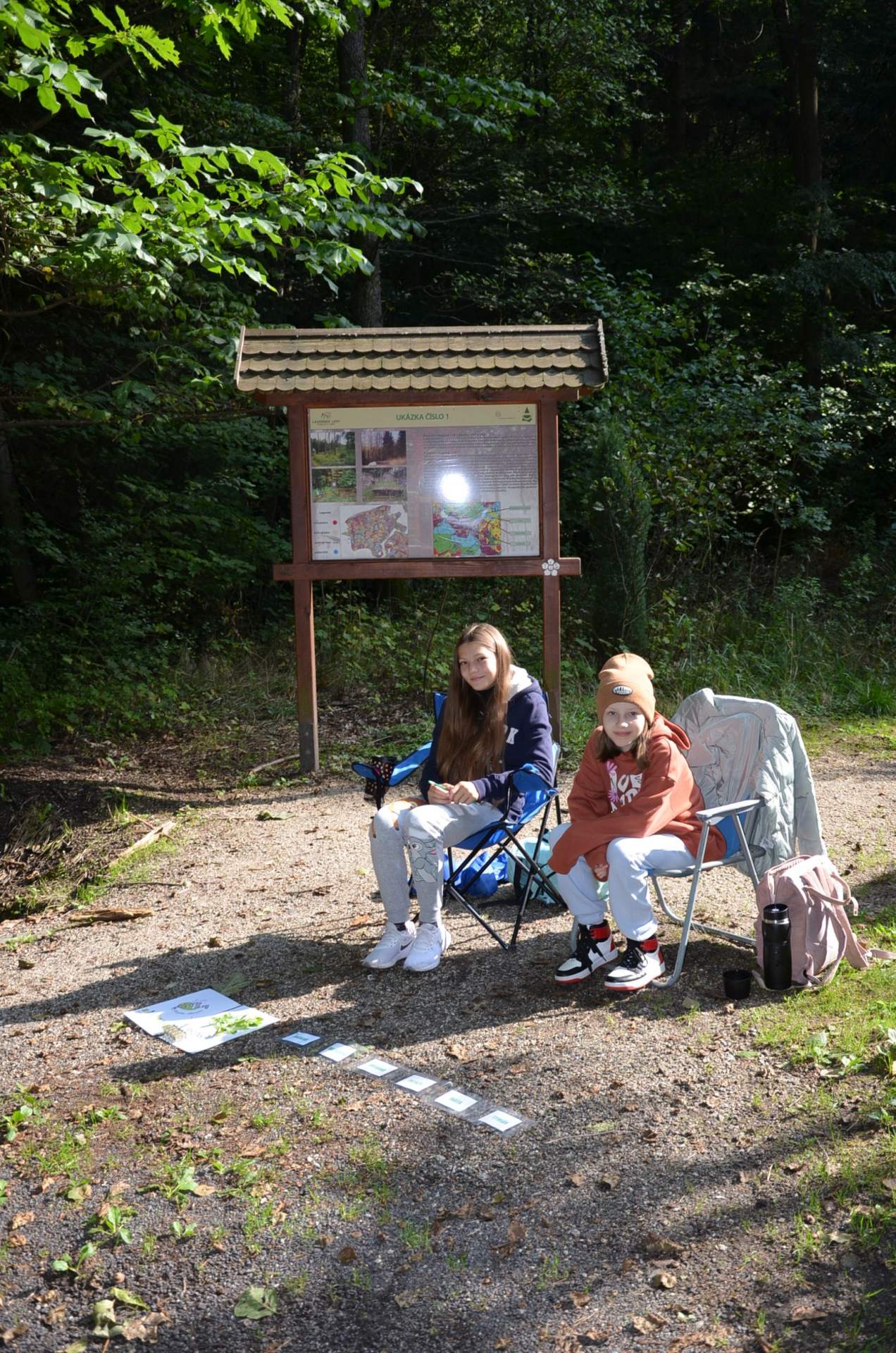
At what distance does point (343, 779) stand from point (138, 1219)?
514 centimetres

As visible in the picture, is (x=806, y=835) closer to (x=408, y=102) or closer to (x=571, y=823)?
(x=571, y=823)

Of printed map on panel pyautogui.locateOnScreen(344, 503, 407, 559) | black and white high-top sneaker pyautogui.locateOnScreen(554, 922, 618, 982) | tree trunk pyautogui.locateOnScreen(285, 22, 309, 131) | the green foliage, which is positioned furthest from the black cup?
tree trunk pyautogui.locateOnScreen(285, 22, 309, 131)

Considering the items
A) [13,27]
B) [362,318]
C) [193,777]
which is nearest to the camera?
[13,27]

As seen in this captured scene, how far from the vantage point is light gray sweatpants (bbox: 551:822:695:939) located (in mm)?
4191

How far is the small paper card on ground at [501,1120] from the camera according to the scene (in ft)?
11.1

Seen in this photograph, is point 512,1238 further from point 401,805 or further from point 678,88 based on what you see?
point 678,88

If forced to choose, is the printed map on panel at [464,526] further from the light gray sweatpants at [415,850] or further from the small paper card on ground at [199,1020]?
the small paper card on ground at [199,1020]

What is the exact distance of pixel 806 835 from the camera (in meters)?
4.62

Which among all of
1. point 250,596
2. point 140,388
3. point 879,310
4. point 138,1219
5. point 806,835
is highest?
point 879,310

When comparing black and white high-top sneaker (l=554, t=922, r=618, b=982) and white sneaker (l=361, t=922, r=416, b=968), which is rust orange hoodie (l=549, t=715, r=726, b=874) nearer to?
black and white high-top sneaker (l=554, t=922, r=618, b=982)

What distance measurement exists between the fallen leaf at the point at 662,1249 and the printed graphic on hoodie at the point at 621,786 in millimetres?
1881

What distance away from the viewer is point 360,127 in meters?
12.9

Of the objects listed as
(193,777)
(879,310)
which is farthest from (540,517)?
(879,310)

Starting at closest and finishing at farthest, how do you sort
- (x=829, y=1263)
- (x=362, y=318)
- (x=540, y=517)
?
(x=829, y=1263)
(x=540, y=517)
(x=362, y=318)
